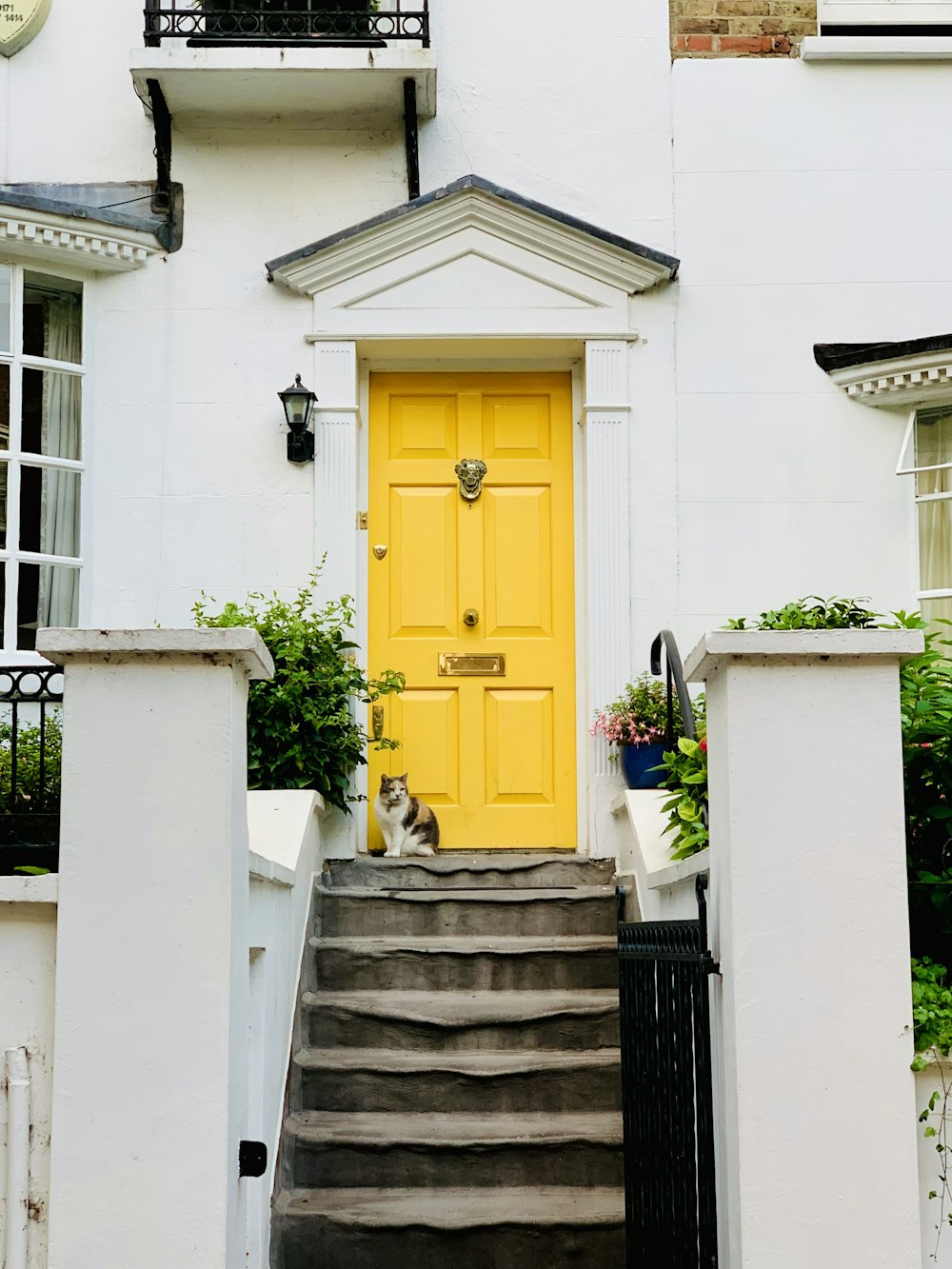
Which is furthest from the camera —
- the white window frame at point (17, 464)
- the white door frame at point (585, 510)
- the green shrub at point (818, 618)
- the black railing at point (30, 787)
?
the white door frame at point (585, 510)

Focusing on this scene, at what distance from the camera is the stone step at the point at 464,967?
616cm

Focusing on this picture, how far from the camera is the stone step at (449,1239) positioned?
504 cm

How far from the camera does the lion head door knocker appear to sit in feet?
25.1

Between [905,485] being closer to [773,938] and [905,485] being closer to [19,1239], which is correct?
[773,938]

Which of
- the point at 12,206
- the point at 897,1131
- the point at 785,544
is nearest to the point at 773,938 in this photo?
the point at 897,1131

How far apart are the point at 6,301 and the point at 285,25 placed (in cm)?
191

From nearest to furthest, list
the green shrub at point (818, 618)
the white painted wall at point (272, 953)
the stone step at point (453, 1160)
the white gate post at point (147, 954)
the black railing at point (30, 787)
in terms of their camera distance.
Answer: the white gate post at point (147, 954), the white painted wall at point (272, 953), the stone step at point (453, 1160), the black railing at point (30, 787), the green shrub at point (818, 618)

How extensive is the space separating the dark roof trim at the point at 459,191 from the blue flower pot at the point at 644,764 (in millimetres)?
2396

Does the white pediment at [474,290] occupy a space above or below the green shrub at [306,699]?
above

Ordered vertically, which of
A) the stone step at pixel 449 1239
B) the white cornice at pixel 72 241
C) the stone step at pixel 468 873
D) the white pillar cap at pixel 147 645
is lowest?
the stone step at pixel 449 1239

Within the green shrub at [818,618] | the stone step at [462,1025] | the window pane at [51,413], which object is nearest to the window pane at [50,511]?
the window pane at [51,413]

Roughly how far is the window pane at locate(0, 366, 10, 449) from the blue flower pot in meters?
3.35

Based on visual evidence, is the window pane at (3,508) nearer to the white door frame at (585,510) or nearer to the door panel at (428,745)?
the white door frame at (585,510)

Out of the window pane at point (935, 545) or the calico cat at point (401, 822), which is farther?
the window pane at point (935, 545)
